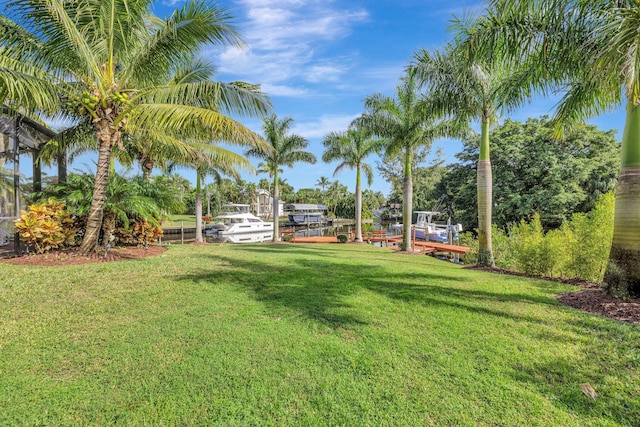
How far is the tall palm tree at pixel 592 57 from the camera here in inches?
154

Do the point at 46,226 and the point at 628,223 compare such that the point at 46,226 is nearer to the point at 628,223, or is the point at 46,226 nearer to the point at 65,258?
the point at 65,258

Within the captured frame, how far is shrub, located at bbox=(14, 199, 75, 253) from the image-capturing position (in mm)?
6227

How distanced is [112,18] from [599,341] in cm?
944

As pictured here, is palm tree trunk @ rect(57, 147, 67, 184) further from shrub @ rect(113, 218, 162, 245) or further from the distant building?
the distant building

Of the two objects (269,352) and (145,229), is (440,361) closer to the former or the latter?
(269,352)

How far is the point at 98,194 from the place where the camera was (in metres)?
6.64

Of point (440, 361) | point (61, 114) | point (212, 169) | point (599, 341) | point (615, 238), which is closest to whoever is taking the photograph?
point (440, 361)

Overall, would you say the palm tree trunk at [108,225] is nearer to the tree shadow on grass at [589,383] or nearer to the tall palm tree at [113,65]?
the tall palm tree at [113,65]

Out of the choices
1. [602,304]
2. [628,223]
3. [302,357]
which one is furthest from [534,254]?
[302,357]

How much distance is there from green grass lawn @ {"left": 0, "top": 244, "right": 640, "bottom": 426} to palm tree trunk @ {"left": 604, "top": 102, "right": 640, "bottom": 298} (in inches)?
34.7

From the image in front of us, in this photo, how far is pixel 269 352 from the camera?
2.91 metres

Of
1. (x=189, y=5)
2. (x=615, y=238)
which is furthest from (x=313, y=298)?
(x=189, y=5)

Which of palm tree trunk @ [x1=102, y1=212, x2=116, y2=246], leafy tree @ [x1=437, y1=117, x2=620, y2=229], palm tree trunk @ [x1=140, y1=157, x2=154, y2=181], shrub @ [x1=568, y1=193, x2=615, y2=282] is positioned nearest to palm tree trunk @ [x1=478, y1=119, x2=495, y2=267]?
shrub @ [x1=568, y1=193, x2=615, y2=282]

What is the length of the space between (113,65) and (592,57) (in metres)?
8.84
